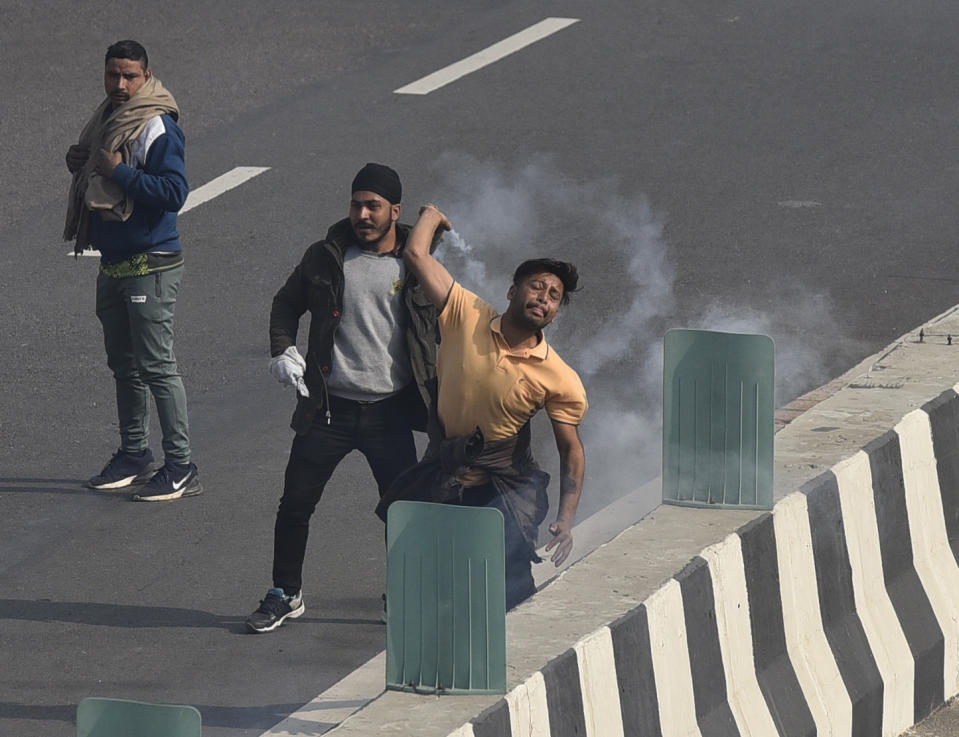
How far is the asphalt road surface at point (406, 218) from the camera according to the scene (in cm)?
801

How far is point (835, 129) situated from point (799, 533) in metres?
9.27

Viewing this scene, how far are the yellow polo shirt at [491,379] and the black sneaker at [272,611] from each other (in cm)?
122

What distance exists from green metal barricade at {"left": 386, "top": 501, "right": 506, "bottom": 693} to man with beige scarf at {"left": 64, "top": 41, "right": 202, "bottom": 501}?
13.7 ft

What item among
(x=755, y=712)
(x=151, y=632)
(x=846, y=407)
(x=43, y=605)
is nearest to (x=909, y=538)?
(x=846, y=407)

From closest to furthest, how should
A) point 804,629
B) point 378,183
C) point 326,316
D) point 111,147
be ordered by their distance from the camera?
1. point 804,629
2. point 378,183
3. point 326,316
4. point 111,147

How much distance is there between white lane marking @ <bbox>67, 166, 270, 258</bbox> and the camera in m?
13.6

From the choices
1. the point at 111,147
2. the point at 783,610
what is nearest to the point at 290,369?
the point at 111,147

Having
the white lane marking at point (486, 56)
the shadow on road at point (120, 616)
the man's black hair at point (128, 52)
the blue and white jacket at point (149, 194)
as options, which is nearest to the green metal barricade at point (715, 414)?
the shadow on road at point (120, 616)

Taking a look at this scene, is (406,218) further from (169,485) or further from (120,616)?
(120,616)

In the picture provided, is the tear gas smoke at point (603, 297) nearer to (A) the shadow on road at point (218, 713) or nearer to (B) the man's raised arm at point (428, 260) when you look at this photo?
(B) the man's raised arm at point (428, 260)

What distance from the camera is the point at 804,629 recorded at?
6.15 m

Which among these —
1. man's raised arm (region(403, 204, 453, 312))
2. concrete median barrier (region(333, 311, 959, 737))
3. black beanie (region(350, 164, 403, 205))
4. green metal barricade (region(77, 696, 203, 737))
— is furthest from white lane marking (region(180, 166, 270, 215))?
green metal barricade (region(77, 696, 203, 737))

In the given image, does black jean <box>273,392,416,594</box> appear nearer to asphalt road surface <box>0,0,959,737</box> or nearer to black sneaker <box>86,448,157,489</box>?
asphalt road surface <box>0,0,959,737</box>

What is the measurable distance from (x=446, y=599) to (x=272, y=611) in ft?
8.95
